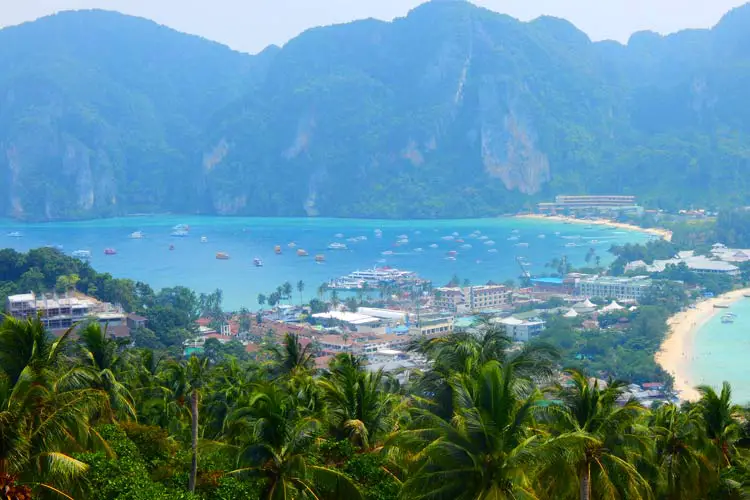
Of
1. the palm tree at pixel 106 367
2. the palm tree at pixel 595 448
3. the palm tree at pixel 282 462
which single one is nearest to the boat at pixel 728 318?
the palm tree at pixel 106 367

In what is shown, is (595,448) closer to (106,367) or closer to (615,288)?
(106,367)

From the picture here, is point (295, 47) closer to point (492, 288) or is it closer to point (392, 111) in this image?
point (392, 111)

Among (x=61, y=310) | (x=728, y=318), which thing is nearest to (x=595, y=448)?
(x=61, y=310)

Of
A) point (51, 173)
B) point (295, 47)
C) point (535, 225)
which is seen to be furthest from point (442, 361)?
point (295, 47)

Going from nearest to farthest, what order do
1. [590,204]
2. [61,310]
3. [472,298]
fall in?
[61,310] < [472,298] < [590,204]

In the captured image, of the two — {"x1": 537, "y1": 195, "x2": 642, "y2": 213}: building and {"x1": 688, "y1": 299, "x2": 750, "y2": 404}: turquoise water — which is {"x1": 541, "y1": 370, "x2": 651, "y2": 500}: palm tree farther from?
{"x1": 537, "y1": 195, "x2": 642, "y2": 213}: building

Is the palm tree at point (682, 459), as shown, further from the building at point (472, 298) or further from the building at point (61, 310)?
the building at point (472, 298)
